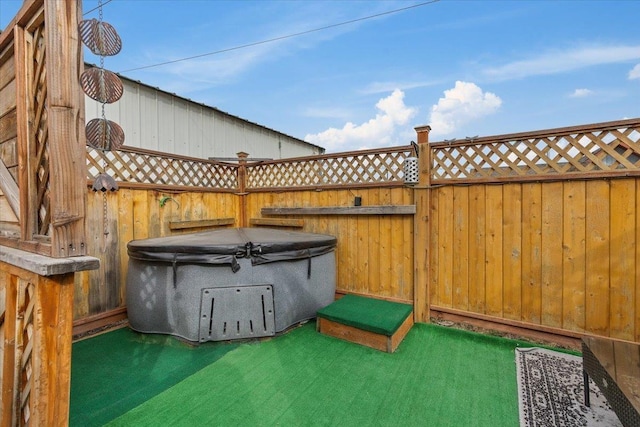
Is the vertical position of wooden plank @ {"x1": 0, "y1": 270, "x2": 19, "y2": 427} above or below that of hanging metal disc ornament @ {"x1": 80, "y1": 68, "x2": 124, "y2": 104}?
below

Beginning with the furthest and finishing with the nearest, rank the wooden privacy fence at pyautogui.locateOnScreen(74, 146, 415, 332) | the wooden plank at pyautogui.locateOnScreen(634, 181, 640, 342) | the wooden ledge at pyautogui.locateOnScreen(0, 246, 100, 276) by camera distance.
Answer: the wooden privacy fence at pyautogui.locateOnScreen(74, 146, 415, 332), the wooden plank at pyautogui.locateOnScreen(634, 181, 640, 342), the wooden ledge at pyautogui.locateOnScreen(0, 246, 100, 276)

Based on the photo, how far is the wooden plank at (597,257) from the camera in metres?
2.56

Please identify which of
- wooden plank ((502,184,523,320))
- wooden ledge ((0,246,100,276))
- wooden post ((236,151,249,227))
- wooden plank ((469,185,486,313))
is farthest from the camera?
wooden post ((236,151,249,227))

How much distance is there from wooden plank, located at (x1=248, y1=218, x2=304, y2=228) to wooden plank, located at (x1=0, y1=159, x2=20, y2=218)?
3.00 metres

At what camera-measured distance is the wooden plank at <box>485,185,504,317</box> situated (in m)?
3.02

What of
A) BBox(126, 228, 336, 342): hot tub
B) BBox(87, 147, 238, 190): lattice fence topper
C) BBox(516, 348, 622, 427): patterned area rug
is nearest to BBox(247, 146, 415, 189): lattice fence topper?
BBox(87, 147, 238, 190): lattice fence topper

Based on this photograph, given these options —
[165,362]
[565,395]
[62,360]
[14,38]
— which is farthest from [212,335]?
[565,395]

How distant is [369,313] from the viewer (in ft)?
9.99

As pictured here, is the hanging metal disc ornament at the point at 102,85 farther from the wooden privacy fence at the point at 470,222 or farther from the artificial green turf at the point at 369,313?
the artificial green turf at the point at 369,313

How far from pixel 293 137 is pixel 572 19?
244 inches

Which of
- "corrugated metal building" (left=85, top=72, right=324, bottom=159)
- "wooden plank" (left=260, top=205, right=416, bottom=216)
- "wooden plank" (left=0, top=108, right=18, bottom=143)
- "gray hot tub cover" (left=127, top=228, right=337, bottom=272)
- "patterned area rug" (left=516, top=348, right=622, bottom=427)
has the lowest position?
"patterned area rug" (left=516, top=348, right=622, bottom=427)

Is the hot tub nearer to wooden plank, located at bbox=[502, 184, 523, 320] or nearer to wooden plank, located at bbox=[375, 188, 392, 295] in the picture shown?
wooden plank, located at bbox=[375, 188, 392, 295]

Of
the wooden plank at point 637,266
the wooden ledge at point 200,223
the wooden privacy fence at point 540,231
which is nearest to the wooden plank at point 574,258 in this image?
the wooden privacy fence at point 540,231

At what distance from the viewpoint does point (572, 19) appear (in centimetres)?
338
